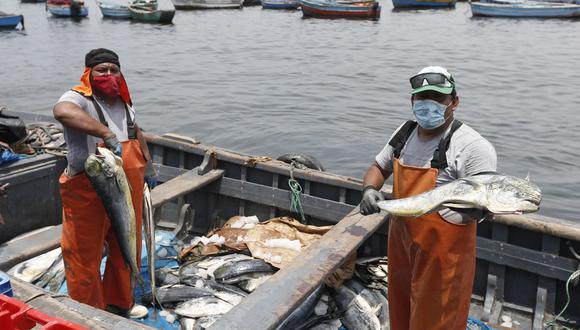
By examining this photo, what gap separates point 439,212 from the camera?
Answer: 12.4ft

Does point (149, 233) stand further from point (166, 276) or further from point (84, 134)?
point (166, 276)

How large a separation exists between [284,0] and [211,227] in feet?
175

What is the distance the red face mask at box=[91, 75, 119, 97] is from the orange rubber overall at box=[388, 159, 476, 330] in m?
2.47

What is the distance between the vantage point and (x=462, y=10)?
5750 cm

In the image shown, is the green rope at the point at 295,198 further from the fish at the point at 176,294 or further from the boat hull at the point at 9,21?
the boat hull at the point at 9,21

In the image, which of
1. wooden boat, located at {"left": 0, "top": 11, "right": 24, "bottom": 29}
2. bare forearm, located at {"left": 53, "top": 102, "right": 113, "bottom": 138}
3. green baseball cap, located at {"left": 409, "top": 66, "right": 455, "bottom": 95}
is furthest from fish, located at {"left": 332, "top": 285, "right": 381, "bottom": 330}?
wooden boat, located at {"left": 0, "top": 11, "right": 24, "bottom": 29}

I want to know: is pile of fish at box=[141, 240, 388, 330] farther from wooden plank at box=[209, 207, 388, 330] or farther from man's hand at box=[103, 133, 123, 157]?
man's hand at box=[103, 133, 123, 157]

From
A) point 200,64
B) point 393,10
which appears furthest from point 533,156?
point 393,10

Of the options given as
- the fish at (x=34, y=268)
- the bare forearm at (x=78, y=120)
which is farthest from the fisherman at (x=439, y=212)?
the fish at (x=34, y=268)

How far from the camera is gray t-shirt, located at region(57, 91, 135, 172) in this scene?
4.43 meters

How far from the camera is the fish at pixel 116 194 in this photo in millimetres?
4125

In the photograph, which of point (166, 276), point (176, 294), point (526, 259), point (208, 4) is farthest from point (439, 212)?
point (208, 4)

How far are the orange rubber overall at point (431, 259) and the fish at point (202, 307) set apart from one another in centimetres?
209

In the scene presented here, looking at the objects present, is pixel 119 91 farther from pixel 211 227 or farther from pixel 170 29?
pixel 170 29
